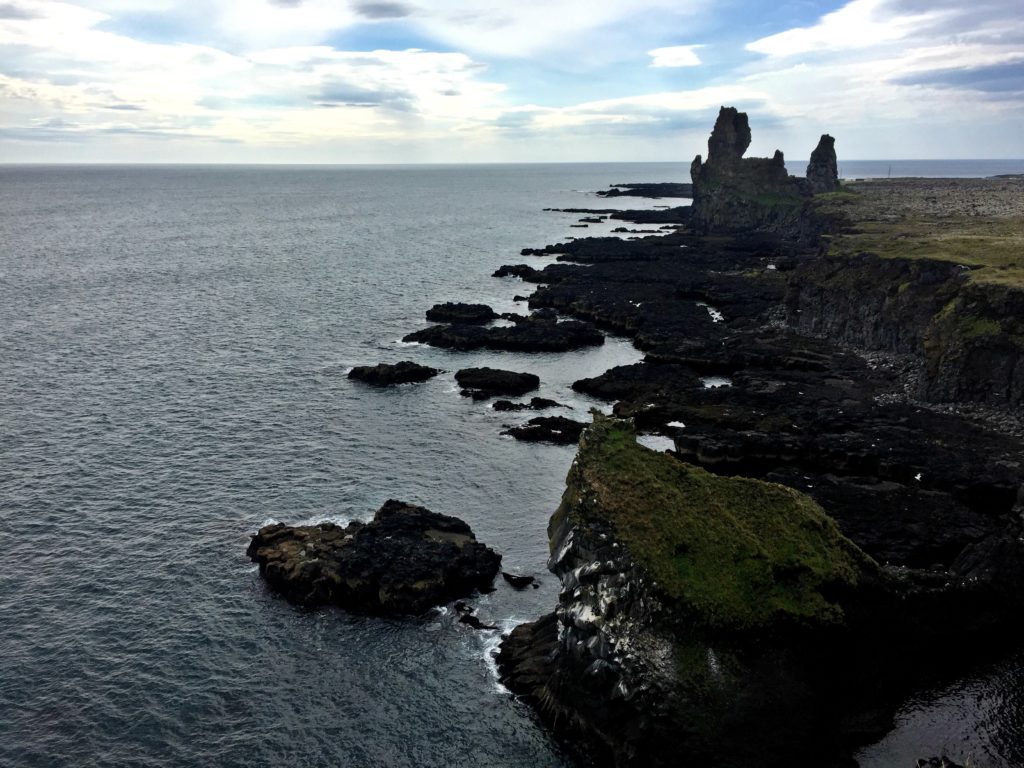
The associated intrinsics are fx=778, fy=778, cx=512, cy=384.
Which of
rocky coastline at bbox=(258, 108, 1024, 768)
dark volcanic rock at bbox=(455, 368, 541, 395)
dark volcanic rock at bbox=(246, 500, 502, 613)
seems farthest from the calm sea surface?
rocky coastline at bbox=(258, 108, 1024, 768)

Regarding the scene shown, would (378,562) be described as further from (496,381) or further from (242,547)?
(496,381)

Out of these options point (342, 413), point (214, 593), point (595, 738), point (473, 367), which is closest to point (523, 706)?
point (595, 738)

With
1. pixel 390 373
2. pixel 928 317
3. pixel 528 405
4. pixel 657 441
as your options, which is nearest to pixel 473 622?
pixel 657 441

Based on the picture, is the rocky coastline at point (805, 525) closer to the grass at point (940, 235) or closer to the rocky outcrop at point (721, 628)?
the rocky outcrop at point (721, 628)

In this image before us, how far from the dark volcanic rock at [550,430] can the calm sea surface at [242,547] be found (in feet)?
5.87

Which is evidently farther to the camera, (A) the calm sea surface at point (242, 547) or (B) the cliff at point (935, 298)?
(B) the cliff at point (935, 298)

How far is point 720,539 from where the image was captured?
4056 centimetres

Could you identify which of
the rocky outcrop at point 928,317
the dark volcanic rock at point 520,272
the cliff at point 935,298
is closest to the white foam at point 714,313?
the rocky outcrop at point 928,317

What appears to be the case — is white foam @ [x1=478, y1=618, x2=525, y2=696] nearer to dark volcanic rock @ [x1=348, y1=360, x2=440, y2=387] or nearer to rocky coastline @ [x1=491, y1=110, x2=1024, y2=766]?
rocky coastline @ [x1=491, y1=110, x2=1024, y2=766]

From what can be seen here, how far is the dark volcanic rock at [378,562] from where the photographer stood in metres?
49.7

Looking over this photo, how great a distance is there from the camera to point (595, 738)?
37.8 metres

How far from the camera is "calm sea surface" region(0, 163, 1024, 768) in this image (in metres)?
38.7

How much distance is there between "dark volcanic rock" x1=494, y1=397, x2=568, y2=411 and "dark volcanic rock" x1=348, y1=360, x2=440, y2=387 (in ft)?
45.4

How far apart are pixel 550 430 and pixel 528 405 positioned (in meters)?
8.83
